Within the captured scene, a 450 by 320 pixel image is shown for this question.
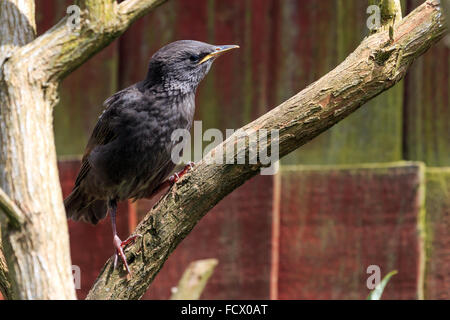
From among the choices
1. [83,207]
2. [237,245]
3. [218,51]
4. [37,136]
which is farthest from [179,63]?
[37,136]

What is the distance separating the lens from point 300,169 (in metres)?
4.03

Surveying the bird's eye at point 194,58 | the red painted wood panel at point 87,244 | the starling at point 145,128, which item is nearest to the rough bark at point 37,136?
the starling at point 145,128

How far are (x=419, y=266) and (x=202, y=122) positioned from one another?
4.56 feet

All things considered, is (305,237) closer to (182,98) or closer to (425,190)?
(425,190)

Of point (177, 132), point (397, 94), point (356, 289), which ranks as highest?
point (397, 94)

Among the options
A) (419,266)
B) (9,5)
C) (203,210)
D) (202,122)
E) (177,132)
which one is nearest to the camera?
Result: (9,5)

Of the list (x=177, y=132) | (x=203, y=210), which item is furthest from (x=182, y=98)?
(x=203, y=210)

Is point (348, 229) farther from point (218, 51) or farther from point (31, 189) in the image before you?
point (31, 189)

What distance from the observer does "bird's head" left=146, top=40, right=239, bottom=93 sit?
3564 millimetres

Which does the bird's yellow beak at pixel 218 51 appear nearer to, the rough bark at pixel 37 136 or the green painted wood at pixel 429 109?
the rough bark at pixel 37 136

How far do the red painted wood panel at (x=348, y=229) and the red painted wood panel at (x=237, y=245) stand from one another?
13cm

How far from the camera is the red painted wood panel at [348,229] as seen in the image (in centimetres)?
392

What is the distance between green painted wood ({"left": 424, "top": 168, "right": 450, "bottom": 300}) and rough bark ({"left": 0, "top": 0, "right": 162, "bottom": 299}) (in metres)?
2.06

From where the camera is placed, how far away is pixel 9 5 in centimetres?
253
